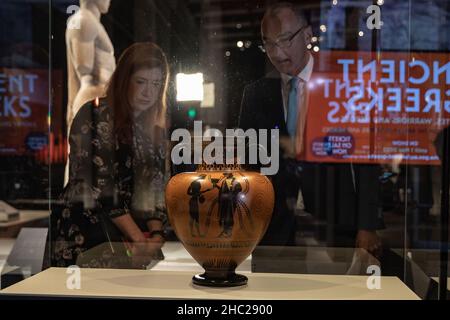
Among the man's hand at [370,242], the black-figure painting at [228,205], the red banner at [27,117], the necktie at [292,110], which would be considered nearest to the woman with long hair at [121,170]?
the red banner at [27,117]

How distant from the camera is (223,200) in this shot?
1.66 metres

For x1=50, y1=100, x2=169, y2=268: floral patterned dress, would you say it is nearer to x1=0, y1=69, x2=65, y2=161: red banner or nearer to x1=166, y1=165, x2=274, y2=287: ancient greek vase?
x1=0, y1=69, x2=65, y2=161: red banner

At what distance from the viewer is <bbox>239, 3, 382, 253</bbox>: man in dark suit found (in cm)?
217

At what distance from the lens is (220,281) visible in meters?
1.75

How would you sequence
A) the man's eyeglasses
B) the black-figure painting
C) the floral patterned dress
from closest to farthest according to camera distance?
the black-figure painting
the man's eyeglasses
the floral patterned dress

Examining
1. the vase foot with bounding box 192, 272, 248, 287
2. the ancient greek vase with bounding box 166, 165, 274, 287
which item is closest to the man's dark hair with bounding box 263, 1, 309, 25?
the ancient greek vase with bounding box 166, 165, 274, 287

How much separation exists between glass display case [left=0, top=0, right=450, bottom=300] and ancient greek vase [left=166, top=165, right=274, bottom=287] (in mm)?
374

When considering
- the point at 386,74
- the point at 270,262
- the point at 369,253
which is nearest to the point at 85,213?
the point at 270,262

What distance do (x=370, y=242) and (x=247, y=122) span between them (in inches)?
28.5

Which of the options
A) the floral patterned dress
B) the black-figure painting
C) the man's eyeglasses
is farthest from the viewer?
the floral patterned dress

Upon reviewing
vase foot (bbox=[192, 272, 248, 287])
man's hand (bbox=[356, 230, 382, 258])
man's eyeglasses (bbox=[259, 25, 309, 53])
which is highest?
man's eyeglasses (bbox=[259, 25, 309, 53])

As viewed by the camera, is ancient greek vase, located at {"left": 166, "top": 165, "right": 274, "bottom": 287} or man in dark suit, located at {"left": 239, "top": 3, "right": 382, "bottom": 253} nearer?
ancient greek vase, located at {"left": 166, "top": 165, "right": 274, "bottom": 287}

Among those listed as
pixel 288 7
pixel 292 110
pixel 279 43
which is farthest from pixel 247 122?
pixel 288 7
